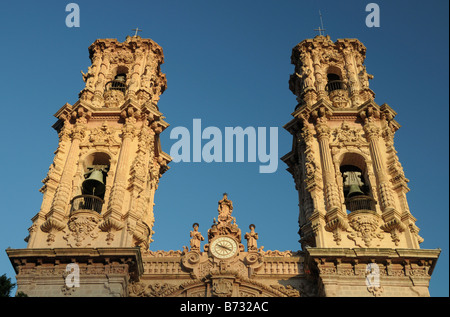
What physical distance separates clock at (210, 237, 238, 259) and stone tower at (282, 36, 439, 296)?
307cm

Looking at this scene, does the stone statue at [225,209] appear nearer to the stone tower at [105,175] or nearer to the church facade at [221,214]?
the church facade at [221,214]

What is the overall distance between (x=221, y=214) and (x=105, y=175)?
6.00m

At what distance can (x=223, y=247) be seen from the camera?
2609 centimetres

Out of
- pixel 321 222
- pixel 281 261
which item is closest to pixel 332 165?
pixel 321 222

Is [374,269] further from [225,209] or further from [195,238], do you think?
[195,238]

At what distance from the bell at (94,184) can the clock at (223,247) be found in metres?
6.00

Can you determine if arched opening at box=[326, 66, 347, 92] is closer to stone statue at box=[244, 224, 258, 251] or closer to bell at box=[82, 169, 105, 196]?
stone statue at box=[244, 224, 258, 251]

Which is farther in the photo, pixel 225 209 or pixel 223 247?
pixel 225 209

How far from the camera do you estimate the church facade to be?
78.2 feet

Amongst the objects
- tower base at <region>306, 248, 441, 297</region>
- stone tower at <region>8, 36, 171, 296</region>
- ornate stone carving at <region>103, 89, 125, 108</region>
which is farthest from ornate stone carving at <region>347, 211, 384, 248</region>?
ornate stone carving at <region>103, 89, 125, 108</region>

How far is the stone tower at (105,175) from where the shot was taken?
2395 centimetres

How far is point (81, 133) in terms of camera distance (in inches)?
1184

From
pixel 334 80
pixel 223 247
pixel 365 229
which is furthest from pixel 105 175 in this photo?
pixel 334 80
